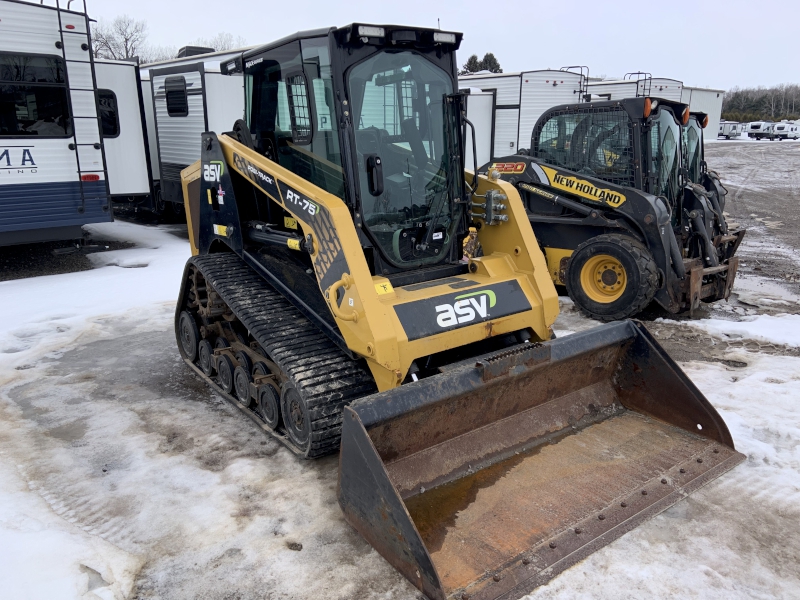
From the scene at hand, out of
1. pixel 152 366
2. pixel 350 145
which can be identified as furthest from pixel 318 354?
pixel 152 366

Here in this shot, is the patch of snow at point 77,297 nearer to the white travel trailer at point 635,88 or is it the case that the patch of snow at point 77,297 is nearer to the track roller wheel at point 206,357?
the track roller wheel at point 206,357

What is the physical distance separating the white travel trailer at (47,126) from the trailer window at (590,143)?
591cm

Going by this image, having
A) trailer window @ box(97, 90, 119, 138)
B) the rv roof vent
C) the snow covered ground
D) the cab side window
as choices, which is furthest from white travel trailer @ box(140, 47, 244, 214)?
the cab side window

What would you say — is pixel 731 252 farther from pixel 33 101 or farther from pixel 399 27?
pixel 33 101

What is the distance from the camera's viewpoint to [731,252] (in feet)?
25.0

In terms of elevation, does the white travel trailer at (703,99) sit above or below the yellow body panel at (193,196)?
above

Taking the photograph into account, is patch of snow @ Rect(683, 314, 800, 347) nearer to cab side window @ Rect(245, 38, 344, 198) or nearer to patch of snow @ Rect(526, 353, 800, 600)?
patch of snow @ Rect(526, 353, 800, 600)

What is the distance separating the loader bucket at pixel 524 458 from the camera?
294 centimetres

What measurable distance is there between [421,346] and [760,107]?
74.3 m

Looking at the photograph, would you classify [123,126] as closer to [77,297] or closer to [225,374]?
[77,297]

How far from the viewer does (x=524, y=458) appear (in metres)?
3.74

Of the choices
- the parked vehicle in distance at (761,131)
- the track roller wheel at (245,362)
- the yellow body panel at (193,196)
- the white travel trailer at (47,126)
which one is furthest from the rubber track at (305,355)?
the parked vehicle in distance at (761,131)

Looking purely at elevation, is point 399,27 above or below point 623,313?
above

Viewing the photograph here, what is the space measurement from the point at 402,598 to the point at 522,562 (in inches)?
22.2
